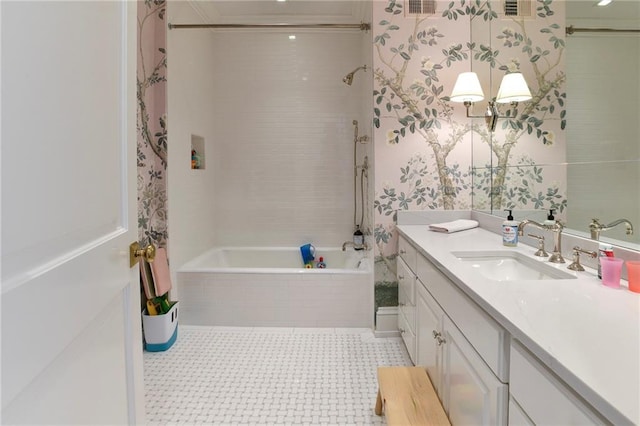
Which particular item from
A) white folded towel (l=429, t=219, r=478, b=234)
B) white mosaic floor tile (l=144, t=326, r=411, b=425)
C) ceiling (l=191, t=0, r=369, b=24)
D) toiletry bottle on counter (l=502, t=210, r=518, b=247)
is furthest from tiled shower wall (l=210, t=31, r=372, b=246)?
toiletry bottle on counter (l=502, t=210, r=518, b=247)

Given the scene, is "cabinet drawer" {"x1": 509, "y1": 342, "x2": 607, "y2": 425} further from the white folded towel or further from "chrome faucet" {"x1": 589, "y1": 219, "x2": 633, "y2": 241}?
the white folded towel

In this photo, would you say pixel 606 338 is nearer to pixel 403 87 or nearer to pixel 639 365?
pixel 639 365

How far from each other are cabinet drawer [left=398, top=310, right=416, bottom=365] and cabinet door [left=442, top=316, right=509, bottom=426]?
589mm

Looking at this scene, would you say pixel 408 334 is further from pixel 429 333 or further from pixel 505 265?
pixel 505 265

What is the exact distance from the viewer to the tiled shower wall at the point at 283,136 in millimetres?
3541

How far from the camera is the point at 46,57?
1.90ft

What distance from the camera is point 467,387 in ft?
3.67

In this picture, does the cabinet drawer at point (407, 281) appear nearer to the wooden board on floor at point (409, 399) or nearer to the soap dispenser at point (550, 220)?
the wooden board on floor at point (409, 399)

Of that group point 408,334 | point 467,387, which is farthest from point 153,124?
point 467,387

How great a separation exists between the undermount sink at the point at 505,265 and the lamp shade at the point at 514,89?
866mm

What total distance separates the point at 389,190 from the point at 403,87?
73 cm

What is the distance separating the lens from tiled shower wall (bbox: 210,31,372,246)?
354 cm

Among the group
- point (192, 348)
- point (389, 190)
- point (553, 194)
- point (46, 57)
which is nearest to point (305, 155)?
point (389, 190)

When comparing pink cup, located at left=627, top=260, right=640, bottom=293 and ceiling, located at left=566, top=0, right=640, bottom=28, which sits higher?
ceiling, located at left=566, top=0, right=640, bottom=28
